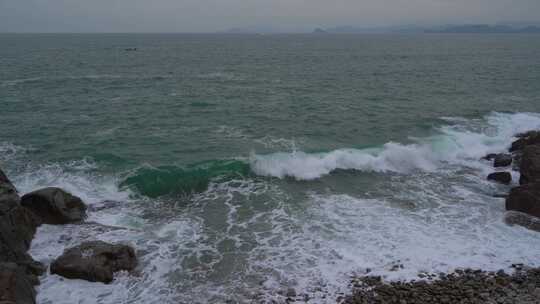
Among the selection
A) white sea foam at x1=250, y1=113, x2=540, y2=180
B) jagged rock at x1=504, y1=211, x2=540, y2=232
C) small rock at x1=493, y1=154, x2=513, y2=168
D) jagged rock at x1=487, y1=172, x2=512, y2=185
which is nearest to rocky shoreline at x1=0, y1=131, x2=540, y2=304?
jagged rock at x1=504, y1=211, x2=540, y2=232

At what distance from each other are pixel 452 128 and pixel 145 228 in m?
26.7

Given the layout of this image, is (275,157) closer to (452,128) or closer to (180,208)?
(180,208)

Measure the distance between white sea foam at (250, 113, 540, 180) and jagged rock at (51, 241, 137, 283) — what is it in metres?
11.0

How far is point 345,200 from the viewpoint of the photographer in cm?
2086

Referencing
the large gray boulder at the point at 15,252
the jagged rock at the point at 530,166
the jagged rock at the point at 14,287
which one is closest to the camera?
the jagged rock at the point at 14,287

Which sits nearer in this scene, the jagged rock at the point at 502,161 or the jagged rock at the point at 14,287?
the jagged rock at the point at 14,287

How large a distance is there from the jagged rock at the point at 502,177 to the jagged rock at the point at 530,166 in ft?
2.34

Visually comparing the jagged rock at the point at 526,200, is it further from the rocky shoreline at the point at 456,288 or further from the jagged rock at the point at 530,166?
the rocky shoreline at the point at 456,288

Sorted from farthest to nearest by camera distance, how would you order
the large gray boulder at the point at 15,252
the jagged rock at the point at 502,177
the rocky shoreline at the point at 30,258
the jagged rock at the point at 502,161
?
1. the jagged rock at the point at 502,161
2. the jagged rock at the point at 502,177
3. the rocky shoreline at the point at 30,258
4. the large gray boulder at the point at 15,252

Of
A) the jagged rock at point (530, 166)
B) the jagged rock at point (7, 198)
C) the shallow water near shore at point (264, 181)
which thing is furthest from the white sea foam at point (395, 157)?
the jagged rock at point (7, 198)

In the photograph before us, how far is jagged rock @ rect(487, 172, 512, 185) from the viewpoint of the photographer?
2294 centimetres

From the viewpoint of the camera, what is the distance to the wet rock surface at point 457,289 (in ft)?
41.0

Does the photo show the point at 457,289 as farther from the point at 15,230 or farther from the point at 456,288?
the point at 15,230

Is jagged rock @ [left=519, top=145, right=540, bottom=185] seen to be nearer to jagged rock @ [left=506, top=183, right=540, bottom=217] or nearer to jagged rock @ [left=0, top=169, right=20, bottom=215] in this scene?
jagged rock @ [left=506, top=183, right=540, bottom=217]
